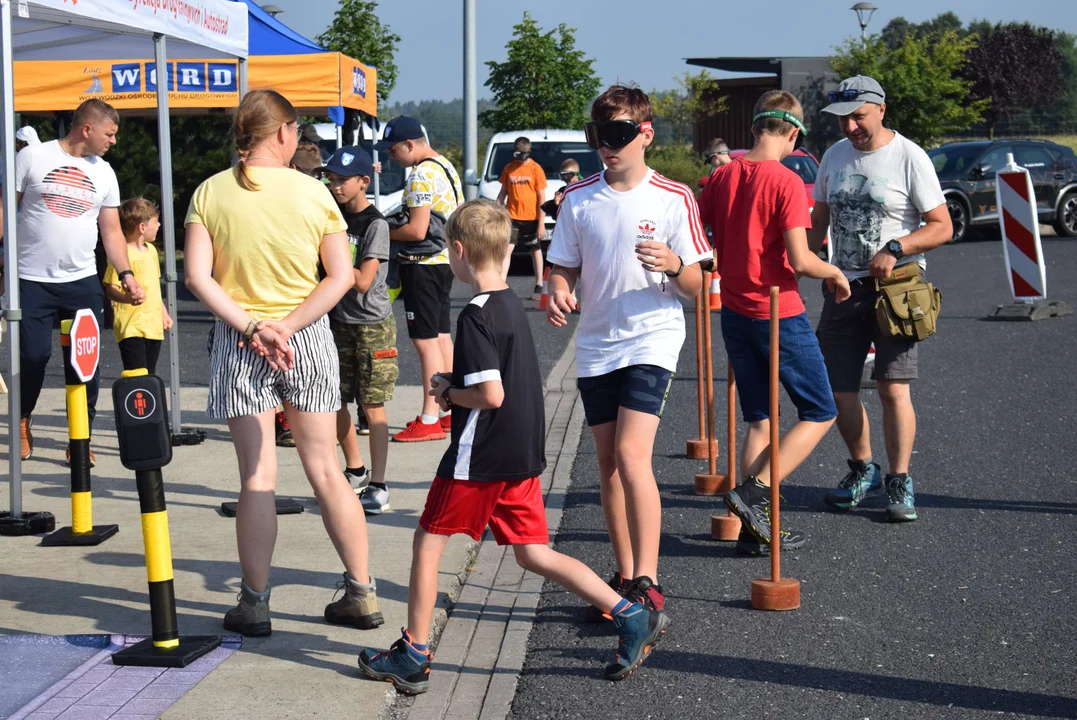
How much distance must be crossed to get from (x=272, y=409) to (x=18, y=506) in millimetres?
2186

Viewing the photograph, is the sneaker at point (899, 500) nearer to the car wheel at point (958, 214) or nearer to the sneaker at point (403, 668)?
the sneaker at point (403, 668)

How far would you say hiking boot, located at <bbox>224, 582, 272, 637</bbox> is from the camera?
451 centimetres

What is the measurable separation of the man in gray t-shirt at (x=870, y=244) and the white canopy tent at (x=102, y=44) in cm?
370

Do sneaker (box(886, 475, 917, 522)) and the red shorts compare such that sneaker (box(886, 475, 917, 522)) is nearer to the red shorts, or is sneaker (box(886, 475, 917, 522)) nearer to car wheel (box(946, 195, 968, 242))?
the red shorts

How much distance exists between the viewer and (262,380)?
173 inches

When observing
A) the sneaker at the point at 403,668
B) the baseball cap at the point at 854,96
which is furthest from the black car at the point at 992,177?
the sneaker at the point at 403,668

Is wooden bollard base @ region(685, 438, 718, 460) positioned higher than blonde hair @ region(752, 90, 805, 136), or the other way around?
blonde hair @ region(752, 90, 805, 136)

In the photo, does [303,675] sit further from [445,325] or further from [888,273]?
[445,325]

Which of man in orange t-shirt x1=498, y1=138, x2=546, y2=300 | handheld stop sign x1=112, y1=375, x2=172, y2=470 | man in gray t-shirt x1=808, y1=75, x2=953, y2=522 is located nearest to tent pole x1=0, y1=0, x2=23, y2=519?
handheld stop sign x1=112, y1=375, x2=172, y2=470

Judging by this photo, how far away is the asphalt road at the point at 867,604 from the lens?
4020 millimetres

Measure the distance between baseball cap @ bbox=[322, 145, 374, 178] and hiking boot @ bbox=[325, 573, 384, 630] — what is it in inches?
86.2

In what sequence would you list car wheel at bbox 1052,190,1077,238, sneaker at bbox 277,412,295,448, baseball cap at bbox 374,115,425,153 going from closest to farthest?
baseball cap at bbox 374,115,425,153
sneaker at bbox 277,412,295,448
car wheel at bbox 1052,190,1077,238

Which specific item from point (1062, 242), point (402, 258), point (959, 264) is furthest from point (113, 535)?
point (1062, 242)

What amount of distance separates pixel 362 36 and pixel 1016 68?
43.7 meters
